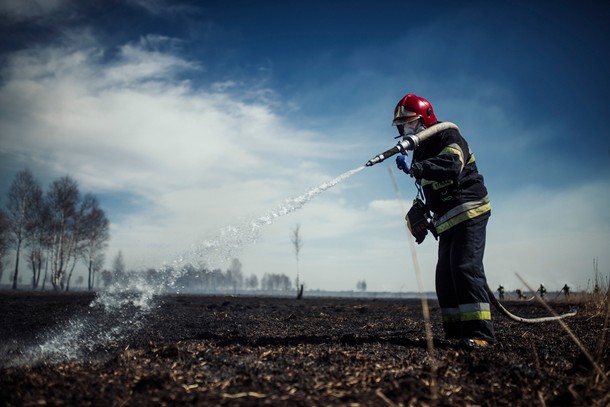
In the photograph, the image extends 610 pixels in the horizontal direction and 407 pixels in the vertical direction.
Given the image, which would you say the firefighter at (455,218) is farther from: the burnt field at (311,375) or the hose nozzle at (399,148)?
the burnt field at (311,375)

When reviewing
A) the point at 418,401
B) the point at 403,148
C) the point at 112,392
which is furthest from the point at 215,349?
the point at 403,148

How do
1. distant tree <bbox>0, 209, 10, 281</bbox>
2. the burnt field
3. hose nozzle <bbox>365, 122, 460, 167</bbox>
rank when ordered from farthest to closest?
distant tree <bbox>0, 209, 10, 281</bbox>, hose nozzle <bbox>365, 122, 460, 167</bbox>, the burnt field

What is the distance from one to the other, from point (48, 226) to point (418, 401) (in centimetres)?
4523

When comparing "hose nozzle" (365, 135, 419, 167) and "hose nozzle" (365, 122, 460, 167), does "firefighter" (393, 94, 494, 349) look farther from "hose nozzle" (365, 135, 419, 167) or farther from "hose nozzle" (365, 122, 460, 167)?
"hose nozzle" (365, 135, 419, 167)

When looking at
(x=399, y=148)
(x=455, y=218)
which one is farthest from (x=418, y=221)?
(x=399, y=148)

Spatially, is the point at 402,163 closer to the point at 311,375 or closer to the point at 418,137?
the point at 418,137

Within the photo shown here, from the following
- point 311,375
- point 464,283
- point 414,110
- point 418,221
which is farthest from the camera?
point 418,221

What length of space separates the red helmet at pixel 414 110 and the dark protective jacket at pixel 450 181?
16.3 inches

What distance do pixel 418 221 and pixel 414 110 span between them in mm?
1606

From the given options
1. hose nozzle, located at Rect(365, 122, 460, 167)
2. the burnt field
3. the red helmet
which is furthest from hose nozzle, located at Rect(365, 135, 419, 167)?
the burnt field

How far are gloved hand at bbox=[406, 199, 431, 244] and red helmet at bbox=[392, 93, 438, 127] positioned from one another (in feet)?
3.95

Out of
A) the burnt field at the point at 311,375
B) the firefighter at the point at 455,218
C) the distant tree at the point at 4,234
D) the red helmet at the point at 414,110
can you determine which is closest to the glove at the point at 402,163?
the firefighter at the point at 455,218

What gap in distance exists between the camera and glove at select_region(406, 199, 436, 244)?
5.18 m

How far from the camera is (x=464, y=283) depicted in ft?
13.6
